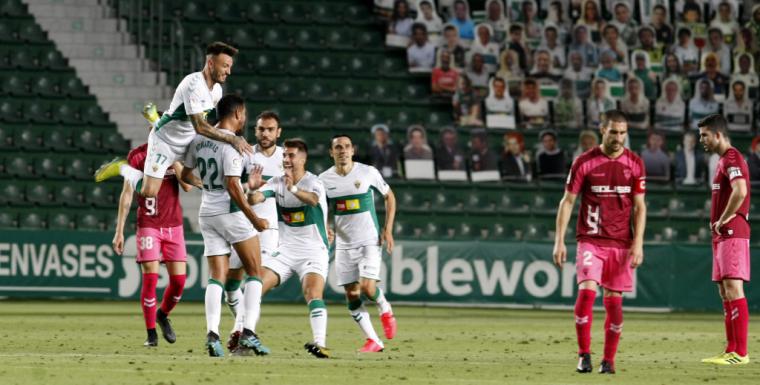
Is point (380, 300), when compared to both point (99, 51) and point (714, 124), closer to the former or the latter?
point (714, 124)

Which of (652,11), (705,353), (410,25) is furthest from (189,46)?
(705,353)

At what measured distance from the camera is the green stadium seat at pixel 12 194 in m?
24.6

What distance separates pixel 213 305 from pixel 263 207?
1.38 metres

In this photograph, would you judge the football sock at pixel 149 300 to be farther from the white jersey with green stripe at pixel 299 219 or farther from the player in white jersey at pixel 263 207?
the white jersey with green stripe at pixel 299 219

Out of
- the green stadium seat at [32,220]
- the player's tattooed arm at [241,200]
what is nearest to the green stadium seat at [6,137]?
the green stadium seat at [32,220]

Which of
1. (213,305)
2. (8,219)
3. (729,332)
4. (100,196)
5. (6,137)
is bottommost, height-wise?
(729,332)

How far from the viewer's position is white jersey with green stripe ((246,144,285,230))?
42.3ft

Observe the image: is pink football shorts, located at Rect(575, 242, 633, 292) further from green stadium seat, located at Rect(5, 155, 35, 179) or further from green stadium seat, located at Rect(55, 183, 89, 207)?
green stadium seat, located at Rect(5, 155, 35, 179)

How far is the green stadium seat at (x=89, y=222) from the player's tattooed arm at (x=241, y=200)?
13.3 m

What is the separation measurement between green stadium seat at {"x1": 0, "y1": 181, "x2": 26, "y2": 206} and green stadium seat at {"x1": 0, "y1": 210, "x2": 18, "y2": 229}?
20 centimetres

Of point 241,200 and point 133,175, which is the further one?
point 133,175

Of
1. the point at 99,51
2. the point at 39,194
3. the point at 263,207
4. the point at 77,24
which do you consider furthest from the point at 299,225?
the point at 77,24

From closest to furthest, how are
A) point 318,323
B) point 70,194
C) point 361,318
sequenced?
point 318,323 < point 361,318 < point 70,194

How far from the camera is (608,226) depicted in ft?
35.4
